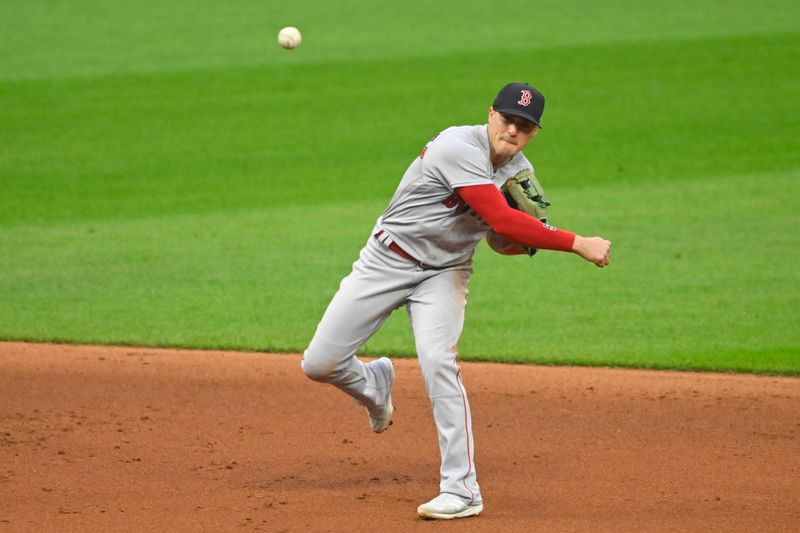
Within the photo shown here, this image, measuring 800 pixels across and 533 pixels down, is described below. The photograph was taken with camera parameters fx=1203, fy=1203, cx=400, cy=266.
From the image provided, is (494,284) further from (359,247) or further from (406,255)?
(406,255)

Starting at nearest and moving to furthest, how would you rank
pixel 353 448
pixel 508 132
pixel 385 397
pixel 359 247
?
1. pixel 508 132
2. pixel 385 397
3. pixel 353 448
4. pixel 359 247

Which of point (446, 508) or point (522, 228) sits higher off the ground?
point (522, 228)

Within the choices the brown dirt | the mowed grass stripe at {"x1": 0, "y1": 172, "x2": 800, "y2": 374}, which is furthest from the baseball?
the brown dirt

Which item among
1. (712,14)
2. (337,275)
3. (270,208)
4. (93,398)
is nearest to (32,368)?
(93,398)

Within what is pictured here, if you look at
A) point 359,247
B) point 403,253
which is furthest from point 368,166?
point 403,253

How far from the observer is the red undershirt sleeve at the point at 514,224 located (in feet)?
16.7

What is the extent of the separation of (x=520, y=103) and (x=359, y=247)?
6.35 metres

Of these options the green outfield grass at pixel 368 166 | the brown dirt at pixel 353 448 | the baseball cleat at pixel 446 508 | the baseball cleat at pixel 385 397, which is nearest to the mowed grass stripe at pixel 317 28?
the green outfield grass at pixel 368 166

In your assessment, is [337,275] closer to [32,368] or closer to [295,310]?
[295,310]

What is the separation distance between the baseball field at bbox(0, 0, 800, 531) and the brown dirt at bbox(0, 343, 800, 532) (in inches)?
1.0

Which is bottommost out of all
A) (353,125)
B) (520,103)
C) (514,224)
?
(514,224)

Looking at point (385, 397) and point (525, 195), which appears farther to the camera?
point (385, 397)

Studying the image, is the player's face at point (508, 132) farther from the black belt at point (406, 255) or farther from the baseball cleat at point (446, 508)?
the baseball cleat at point (446, 508)

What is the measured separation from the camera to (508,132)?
525 centimetres
